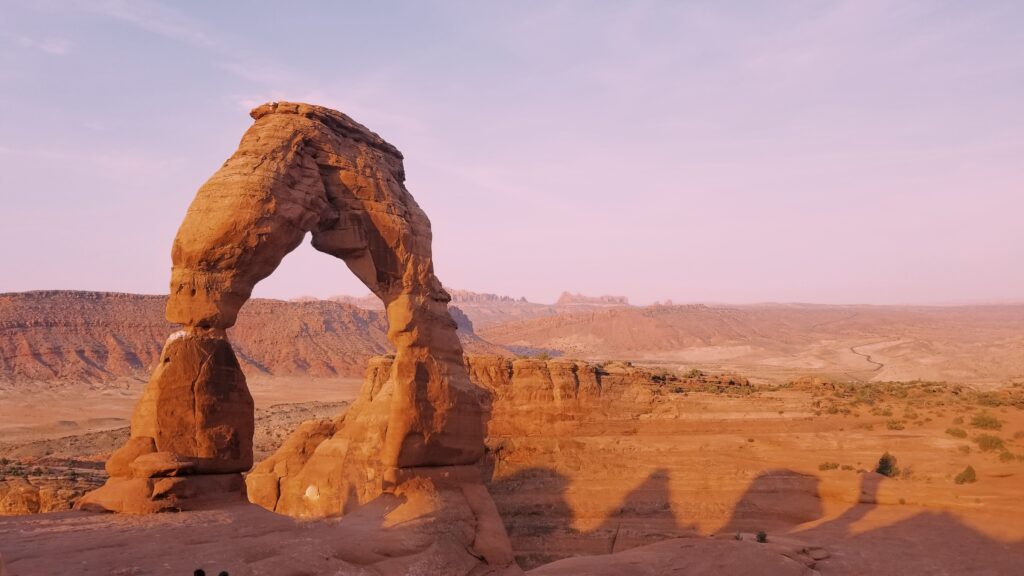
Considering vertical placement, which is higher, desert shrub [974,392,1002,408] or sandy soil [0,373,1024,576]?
desert shrub [974,392,1002,408]

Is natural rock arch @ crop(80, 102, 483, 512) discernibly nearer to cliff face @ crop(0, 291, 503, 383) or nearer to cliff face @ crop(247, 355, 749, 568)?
cliff face @ crop(247, 355, 749, 568)

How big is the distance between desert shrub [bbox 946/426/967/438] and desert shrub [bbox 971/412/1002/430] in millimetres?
578

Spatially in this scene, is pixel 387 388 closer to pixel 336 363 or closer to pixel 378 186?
pixel 378 186

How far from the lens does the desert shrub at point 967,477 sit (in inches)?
848

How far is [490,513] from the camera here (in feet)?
46.5

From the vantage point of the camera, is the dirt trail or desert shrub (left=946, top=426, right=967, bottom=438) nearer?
desert shrub (left=946, top=426, right=967, bottom=438)

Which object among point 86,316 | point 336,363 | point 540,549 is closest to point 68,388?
point 86,316

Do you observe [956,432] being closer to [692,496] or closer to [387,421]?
[692,496]

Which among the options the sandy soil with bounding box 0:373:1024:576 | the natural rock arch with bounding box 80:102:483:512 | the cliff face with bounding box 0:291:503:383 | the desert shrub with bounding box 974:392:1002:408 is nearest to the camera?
the sandy soil with bounding box 0:373:1024:576

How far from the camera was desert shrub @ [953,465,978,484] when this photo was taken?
2155 cm

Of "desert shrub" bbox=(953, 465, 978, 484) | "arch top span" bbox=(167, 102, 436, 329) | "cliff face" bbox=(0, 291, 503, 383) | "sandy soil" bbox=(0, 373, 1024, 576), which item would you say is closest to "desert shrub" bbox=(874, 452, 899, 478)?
"sandy soil" bbox=(0, 373, 1024, 576)

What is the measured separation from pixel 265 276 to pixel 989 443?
23.4 metres

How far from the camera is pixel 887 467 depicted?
23828 mm

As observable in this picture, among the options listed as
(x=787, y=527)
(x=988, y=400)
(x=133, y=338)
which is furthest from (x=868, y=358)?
(x=133, y=338)
